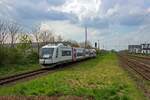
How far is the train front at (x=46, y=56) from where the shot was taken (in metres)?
35.0

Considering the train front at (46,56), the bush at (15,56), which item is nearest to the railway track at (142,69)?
the train front at (46,56)

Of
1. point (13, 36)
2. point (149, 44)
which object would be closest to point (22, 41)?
point (13, 36)

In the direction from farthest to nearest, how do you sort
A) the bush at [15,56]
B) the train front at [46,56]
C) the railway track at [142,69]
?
1. the train front at [46,56]
2. the bush at [15,56]
3. the railway track at [142,69]

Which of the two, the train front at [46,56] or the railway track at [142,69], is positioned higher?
the train front at [46,56]

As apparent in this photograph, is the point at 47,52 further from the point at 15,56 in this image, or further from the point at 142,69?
the point at 142,69

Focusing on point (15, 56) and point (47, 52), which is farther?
point (15, 56)

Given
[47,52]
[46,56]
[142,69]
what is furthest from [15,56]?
[142,69]

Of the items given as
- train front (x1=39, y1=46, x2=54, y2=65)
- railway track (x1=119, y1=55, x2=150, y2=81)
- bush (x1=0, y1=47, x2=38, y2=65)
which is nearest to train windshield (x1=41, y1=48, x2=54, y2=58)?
train front (x1=39, y1=46, x2=54, y2=65)

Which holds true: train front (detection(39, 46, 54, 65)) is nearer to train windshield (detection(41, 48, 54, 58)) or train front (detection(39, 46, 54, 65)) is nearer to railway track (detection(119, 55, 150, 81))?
train windshield (detection(41, 48, 54, 58))

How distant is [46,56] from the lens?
35.3m

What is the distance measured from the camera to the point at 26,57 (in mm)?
42688

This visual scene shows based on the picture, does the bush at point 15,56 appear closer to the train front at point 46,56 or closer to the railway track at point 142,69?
the train front at point 46,56

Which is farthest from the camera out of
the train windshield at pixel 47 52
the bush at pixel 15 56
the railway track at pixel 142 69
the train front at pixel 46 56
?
the train windshield at pixel 47 52

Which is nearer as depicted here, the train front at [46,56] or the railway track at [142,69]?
the railway track at [142,69]
